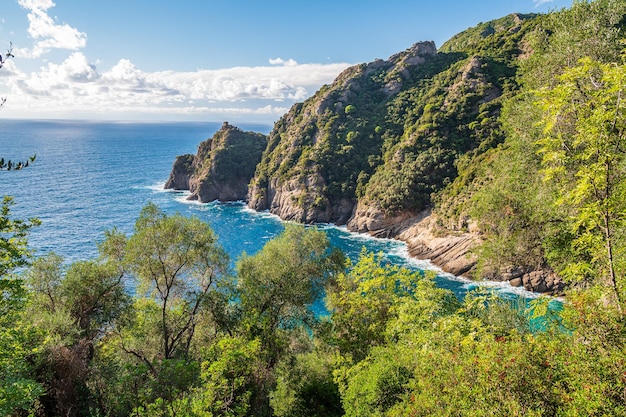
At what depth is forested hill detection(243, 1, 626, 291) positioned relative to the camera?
3200 centimetres

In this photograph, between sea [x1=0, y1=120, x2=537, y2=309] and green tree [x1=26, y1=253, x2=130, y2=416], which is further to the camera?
sea [x1=0, y1=120, x2=537, y2=309]

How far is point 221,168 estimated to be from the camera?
133 meters

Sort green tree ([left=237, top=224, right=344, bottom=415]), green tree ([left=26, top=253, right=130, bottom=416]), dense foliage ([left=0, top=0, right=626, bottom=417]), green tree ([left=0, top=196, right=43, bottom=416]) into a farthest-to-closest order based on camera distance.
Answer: green tree ([left=237, top=224, right=344, bottom=415]), green tree ([left=26, top=253, right=130, bottom=416]), green tree ([left=0, top=196, right=43, bottom=416]), dense foliage ([left=0, top=0, right=626, bottom=417])

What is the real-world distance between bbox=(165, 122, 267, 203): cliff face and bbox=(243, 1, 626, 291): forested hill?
9.66 metres

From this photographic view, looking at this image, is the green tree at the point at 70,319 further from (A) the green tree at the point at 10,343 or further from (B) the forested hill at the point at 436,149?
(B) the forested hill at the point at 436,149

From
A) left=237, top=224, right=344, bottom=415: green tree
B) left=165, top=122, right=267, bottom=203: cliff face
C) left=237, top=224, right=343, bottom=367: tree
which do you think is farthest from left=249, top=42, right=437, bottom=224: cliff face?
left=237, top=224, right=343, bottom=367: tree

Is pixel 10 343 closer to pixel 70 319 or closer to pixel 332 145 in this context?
pixel 70 319

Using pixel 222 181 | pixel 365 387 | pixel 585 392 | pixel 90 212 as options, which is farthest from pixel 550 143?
pixel 222 181

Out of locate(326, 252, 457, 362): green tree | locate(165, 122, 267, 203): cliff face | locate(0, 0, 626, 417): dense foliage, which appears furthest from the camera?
locate(165, 122, 267, 203): cliff face

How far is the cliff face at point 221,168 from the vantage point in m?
131

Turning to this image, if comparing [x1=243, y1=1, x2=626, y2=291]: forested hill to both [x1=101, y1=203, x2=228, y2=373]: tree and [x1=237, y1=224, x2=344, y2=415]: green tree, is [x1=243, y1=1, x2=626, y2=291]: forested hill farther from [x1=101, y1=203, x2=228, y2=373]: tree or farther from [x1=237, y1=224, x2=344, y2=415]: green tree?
[x1=101, y1=203, x2=228, y2=373]: tree

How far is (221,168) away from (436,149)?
3060 inches

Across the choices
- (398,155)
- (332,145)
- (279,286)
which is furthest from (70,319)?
(332,145)

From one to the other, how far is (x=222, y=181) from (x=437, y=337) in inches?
4961
